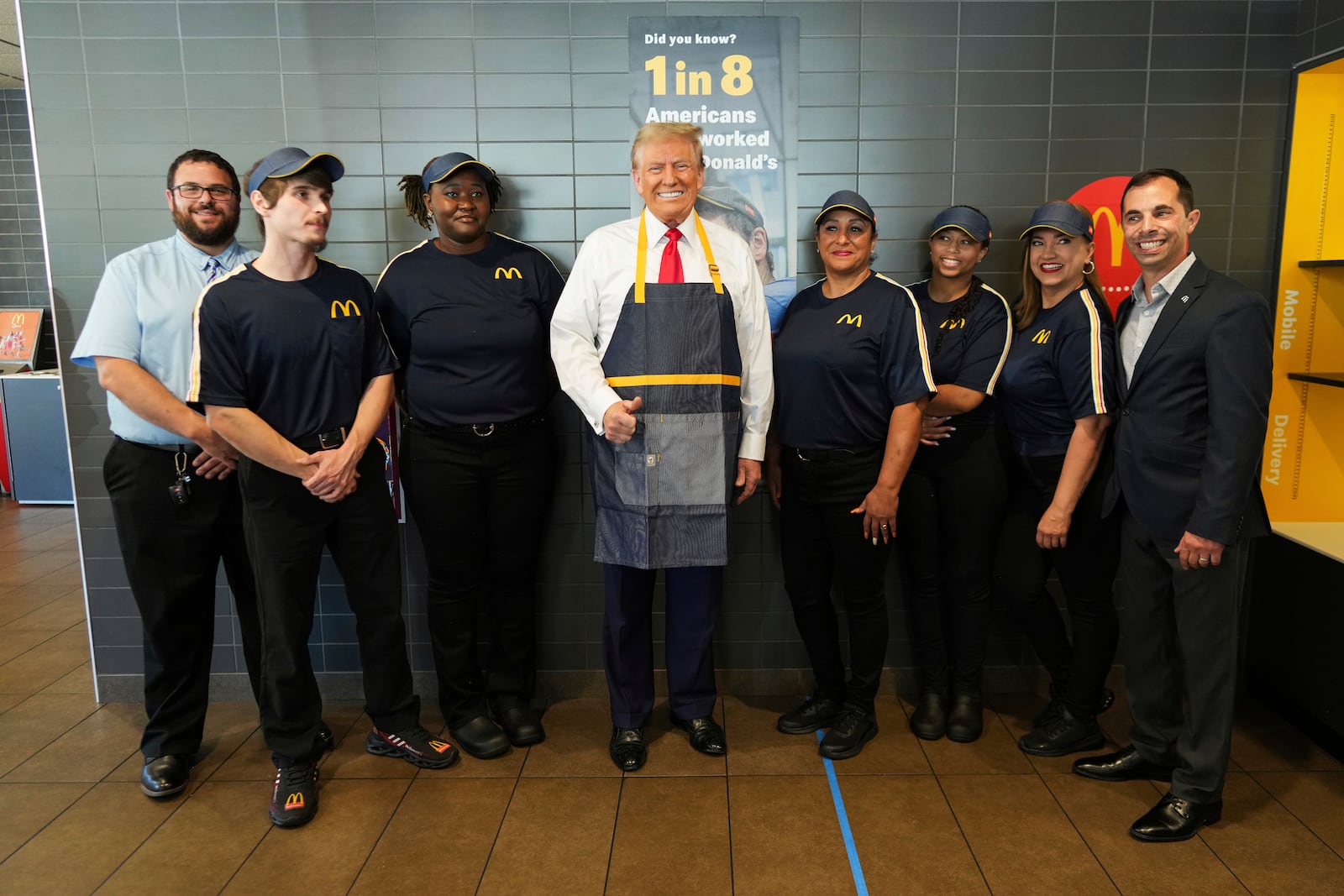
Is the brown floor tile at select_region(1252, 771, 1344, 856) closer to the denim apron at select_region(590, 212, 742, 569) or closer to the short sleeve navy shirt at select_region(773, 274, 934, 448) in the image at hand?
the short sleeve navy shirt at select_region(773, 274, 934, 448)

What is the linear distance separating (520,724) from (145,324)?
1.70m

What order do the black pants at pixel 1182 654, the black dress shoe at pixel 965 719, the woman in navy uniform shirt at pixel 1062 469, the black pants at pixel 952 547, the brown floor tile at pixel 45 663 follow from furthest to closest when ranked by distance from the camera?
Answer: the brown floor tile at pixel 45 663
the black dress shoe at pixel 965 719
the black pants at pixel 952 547
the woman in navy uniform shirt at pixel 1062 469
the black pants at pixel 1182 654

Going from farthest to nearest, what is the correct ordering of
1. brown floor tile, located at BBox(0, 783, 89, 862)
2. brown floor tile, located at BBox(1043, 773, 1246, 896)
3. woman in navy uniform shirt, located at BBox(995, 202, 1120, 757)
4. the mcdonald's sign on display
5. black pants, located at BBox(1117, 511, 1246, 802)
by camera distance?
the mcdonald's sign on display → woman in navy uniform shirt, located at BBox(995, 202, 1120, 757) → brown floor tile, located at BBox(0, 783, 89, 862) → black pants, located at BBox(1117, 511, 1246, 802) → brown floor tile, located at BBox(1043, 773, 1246, 896)

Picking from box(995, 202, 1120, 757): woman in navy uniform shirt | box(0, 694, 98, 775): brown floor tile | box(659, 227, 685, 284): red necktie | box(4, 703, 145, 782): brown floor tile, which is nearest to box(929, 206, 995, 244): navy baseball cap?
box(995, 202, 1120, 757): woman in navy uniform shirt

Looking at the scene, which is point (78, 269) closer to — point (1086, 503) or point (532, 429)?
point (532, 429)

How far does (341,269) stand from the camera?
97.8 inches

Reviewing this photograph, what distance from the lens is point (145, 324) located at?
2.49 meters

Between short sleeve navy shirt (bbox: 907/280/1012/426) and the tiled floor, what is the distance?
1.18m

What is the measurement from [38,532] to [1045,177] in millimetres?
6404

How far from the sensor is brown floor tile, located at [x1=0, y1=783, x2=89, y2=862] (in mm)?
2373

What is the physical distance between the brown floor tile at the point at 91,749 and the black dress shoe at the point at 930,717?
8.37 ft

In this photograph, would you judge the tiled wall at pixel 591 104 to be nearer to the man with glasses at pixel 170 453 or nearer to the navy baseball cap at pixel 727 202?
the navy baseball cap at pixel 727 202

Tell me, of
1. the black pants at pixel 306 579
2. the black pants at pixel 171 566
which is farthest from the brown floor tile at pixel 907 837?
the black pants at pixel 171 566

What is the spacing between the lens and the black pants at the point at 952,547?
2.74 metres
